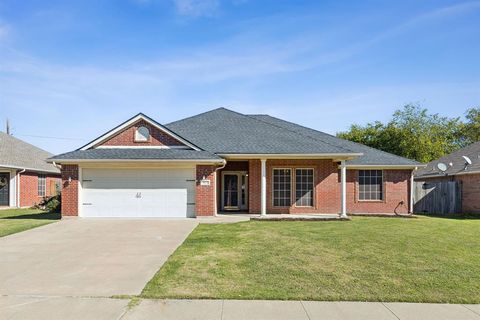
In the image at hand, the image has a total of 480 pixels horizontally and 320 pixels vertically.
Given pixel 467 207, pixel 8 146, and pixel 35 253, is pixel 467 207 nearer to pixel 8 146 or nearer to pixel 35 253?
pixel 35 253

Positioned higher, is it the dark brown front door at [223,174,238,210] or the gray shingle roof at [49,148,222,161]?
the gray shingle roof at [49,148,222,161]

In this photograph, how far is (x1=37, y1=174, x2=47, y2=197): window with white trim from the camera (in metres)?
27.9

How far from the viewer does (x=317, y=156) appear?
17.2m

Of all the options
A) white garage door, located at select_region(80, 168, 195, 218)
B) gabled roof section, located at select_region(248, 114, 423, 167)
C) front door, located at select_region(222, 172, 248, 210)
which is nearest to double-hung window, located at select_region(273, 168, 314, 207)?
front door, located at select_region(222, 172, 248, 210)

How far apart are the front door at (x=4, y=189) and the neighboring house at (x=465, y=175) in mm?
27032

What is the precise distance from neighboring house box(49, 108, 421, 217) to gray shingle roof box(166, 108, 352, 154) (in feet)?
0.16

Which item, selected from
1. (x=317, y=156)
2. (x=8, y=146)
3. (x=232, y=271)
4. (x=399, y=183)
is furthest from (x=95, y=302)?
(x=8, y=146)

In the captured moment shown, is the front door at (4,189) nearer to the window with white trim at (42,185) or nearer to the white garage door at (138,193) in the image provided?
the window with white trim at (42,185)

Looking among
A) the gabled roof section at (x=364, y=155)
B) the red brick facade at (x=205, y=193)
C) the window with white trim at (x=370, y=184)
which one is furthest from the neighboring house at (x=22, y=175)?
the window with white trim at (x=370, y=184)

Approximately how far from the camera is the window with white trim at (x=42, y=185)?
27.9m

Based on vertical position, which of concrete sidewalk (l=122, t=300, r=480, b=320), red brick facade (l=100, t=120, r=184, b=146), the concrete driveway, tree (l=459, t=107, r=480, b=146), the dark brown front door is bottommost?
the concrete driveway

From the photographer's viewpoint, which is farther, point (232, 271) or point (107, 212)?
point (107, 212)

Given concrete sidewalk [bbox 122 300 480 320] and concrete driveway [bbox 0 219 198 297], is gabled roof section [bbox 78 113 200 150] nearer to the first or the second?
concrete driveway [bbox 0 219 198 297]

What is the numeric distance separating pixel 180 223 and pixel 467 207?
16103 millimetres
